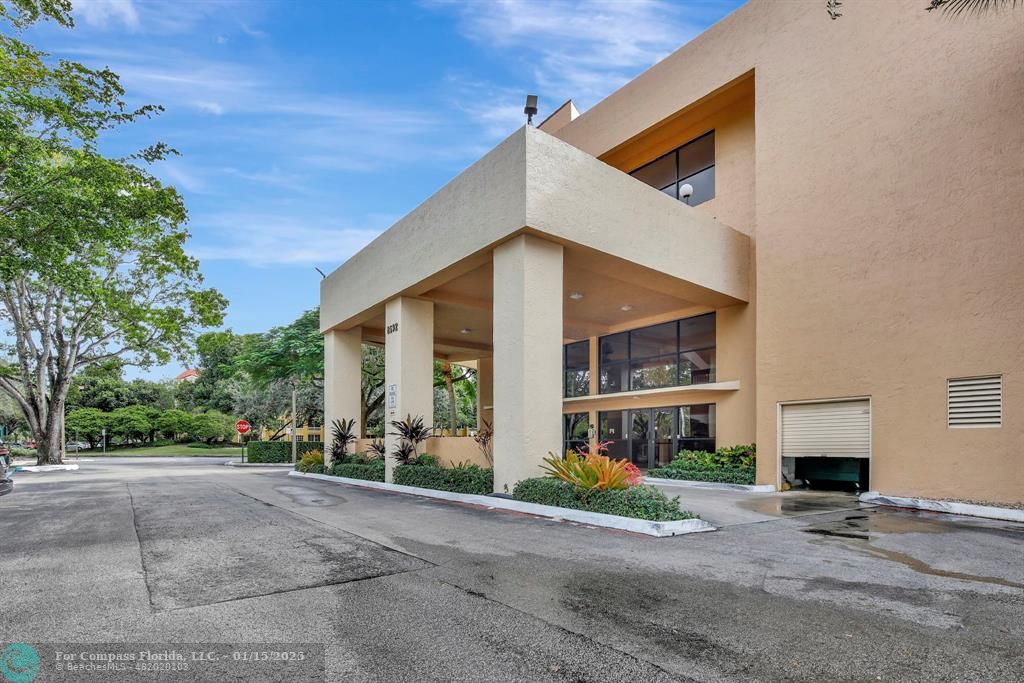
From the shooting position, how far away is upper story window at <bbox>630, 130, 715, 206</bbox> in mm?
15805

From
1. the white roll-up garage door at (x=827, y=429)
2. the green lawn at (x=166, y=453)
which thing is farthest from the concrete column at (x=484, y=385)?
the green lawn at (x=166, y=453)

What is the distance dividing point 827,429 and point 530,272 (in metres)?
7.30

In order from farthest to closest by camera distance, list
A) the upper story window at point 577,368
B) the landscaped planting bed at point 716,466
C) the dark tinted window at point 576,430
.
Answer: the upper story window at point 577,368 → the dark tinted window at point 576,430 → the landscaped planting bed at point 716,466

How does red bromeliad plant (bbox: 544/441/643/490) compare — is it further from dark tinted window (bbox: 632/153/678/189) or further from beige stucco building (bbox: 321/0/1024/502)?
dark tinted window (bbox: 632/153/678/189)

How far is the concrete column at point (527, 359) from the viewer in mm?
10023

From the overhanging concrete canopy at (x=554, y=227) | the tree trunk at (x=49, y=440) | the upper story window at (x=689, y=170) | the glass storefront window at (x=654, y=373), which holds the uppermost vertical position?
the upper story window at (x=689, y=170)

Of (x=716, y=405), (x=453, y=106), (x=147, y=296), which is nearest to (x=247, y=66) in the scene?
(x=453, y=106)

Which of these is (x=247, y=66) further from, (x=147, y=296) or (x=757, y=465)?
(x=147, y=296)

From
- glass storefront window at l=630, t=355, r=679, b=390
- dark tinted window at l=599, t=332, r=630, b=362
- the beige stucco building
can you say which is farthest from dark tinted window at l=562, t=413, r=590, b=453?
the beige stucco building

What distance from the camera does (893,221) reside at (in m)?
10.9

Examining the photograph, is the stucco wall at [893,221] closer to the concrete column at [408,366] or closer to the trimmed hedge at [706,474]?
the trimmed hedge at [706,474]

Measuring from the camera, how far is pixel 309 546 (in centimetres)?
659

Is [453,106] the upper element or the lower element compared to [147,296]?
upper

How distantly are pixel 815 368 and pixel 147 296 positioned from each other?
1096 inches
